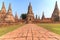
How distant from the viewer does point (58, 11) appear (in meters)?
114

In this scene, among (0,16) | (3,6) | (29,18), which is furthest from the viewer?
(29,18)

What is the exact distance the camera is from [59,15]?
368ft

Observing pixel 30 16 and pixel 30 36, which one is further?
pixel 30 16

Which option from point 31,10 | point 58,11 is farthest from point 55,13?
point 31,10

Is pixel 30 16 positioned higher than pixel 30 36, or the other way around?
pixel 30 16

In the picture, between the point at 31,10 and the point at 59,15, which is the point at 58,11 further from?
the point at 31,10

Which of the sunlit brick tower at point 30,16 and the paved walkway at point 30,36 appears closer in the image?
the paved walkway at point 30,36

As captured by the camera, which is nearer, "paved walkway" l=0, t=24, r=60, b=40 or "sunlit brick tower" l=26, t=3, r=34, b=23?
"paved walkway" l=0, t=24, r=60, b=40

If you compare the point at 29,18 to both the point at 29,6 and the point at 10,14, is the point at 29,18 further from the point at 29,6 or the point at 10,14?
the point at 10,14

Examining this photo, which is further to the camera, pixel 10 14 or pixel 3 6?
pixel 3 6

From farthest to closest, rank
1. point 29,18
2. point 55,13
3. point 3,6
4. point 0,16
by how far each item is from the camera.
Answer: point 55,13 < point 29,18 < point 3,6 < point 0,16

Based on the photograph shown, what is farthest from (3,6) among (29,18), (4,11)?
(29,18)

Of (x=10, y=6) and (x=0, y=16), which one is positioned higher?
(x=10, y=6)

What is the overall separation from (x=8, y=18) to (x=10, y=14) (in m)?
3.11
